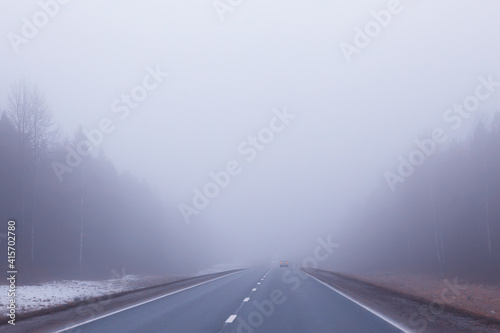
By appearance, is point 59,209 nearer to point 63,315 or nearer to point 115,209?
point 115,209

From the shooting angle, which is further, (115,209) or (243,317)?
(115,209)

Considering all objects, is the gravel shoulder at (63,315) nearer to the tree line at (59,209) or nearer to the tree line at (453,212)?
the tree line at (59,209)

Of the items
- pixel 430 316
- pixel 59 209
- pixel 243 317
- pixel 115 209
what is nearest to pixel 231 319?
pixel 243 317

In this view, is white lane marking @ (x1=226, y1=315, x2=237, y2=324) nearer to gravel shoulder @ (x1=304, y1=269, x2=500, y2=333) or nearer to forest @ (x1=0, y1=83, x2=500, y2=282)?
gravel shoulder @ (x1=304, y1=269, x2=500, y2=333)

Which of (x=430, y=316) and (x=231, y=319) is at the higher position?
(x=231, y=319)

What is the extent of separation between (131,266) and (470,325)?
61351 mm

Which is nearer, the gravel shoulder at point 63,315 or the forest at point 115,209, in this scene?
the gravel shoulder at point 63,315

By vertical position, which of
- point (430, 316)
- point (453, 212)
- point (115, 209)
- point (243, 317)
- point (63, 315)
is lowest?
point (430, 316)

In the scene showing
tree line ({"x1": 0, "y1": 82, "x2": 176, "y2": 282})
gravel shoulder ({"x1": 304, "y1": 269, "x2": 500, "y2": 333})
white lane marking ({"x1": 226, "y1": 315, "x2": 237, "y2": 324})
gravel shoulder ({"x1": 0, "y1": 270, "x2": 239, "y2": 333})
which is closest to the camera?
gravel shoulder ({"x1": 304, "y1": 269, "x2": 500, "y2": 333})

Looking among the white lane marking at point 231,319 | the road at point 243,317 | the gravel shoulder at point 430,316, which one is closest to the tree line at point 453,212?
the gravel shoulder at point 430,316

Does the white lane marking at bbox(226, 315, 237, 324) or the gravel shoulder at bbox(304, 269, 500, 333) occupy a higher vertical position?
the white lane marking at bbox(226, 315, 237, 324)

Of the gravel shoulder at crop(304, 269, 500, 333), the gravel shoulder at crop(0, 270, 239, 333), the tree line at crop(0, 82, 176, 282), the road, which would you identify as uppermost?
the tree line at crop(0, 82, 176, 282)

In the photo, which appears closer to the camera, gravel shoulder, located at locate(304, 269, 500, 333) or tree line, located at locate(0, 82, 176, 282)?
gravel shoulder, located at locate(304, 269, 500, 333)

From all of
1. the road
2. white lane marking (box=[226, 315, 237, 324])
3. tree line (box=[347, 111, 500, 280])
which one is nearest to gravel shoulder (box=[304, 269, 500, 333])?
the road
